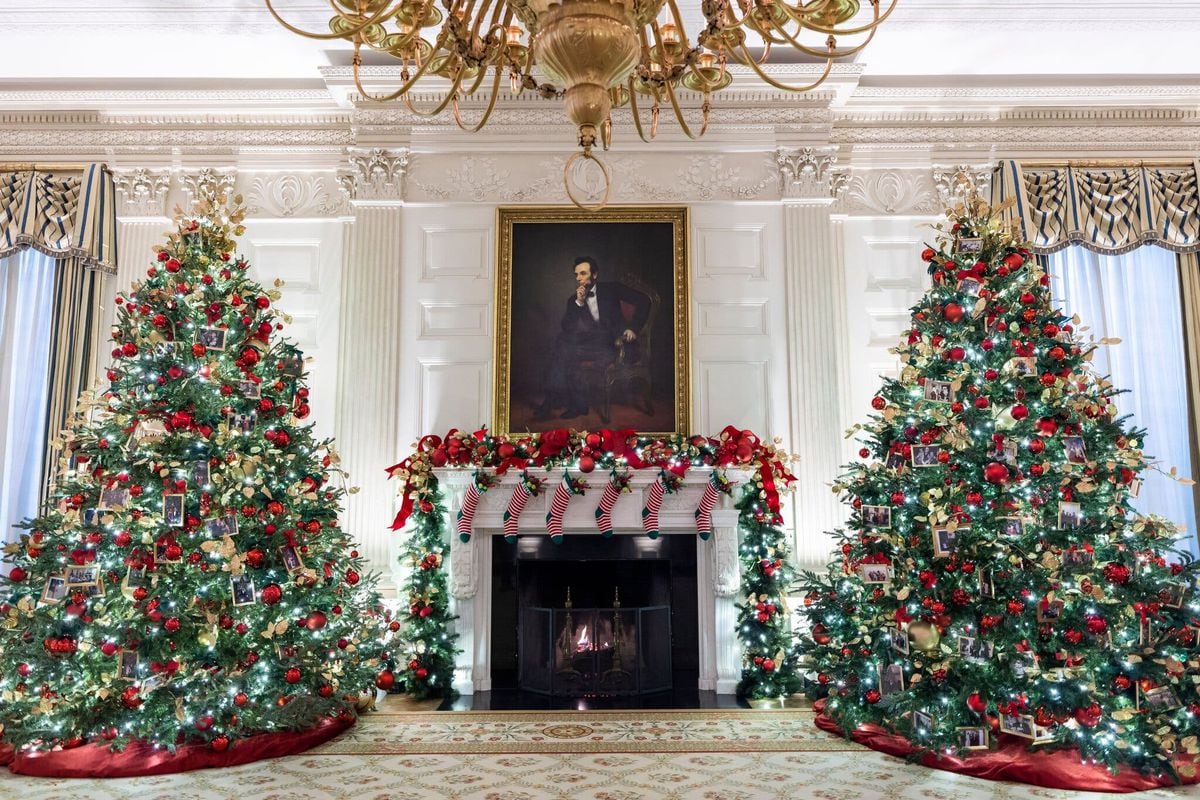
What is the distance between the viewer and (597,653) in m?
5.43

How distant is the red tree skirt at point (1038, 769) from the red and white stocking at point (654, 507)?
207cm

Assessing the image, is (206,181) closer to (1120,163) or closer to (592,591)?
(592,591)

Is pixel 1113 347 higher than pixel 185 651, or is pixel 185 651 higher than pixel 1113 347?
pixel 1113 347

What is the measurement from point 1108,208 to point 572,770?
5908 millimetres

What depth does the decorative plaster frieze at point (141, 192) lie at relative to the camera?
22.1ft

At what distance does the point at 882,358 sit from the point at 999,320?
A: 203cm

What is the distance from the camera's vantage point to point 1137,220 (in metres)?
6.51

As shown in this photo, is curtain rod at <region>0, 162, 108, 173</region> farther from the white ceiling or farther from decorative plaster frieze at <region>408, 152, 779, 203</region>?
decorative plaster frieze at <region>408, 152, 779, 203</region>

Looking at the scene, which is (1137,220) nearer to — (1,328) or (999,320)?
(999,320)

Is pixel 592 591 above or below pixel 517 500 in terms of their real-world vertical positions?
below


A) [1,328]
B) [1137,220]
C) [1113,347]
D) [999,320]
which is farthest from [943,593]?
[1,328]

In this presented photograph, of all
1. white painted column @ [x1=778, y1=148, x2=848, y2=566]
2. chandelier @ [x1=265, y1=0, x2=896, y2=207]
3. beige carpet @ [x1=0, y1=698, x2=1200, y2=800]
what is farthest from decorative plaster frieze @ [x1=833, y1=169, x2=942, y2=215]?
beige carpet @ [x1=0, y1=698, x2=1200, y2=800]

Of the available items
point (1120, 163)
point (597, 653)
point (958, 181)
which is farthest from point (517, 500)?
point (1120, 163)

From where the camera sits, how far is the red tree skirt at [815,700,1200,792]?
361 cm
